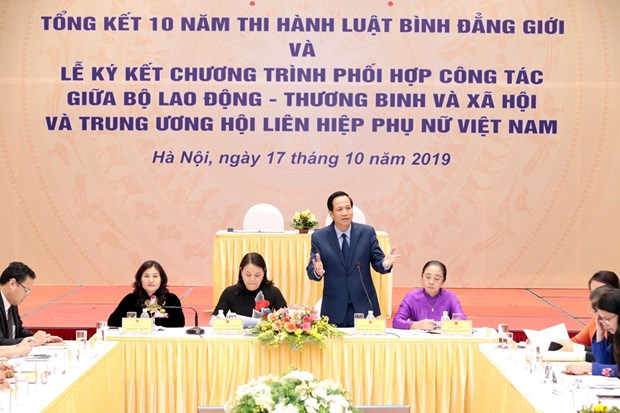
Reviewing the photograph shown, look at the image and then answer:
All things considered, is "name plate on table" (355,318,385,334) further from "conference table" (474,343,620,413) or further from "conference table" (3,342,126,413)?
"conference table" (3,342,126,413)

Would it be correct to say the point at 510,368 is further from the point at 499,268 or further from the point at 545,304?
the point at 499,268

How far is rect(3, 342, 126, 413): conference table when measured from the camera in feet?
12.2

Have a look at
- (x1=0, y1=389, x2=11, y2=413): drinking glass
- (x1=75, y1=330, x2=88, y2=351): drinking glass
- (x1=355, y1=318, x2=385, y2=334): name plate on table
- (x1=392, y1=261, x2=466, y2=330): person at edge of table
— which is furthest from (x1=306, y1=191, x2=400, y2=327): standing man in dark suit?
(x1=0, y1=389, x2=11, y2=413): drinking glass

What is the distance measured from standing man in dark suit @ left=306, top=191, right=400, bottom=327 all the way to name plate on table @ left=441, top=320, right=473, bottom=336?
2.43ft

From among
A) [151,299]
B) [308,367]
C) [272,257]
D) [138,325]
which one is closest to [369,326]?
[308,367]

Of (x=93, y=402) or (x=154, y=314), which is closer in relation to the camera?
(x=93, y=402)

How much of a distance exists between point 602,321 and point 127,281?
263 inches

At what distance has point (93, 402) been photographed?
14.2ft

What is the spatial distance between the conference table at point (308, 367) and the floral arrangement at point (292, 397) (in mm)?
1580

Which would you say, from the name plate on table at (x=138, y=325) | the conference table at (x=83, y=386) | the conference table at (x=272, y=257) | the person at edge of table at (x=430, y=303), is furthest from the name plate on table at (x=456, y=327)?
the conference table at (x=272, y=257)

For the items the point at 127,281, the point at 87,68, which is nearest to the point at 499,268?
the point at 127,281

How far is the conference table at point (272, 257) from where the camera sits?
8234 millimetres

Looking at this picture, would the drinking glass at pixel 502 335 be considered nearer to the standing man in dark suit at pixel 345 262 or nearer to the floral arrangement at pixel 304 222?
the standing man in dark suit at pixel 345 262

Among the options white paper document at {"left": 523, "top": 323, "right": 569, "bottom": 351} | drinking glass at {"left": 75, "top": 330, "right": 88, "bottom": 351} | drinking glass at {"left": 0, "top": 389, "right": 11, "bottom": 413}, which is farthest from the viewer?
white paper document at {"left": 523, "top": 323, "right": 569, "bottom": 351}
